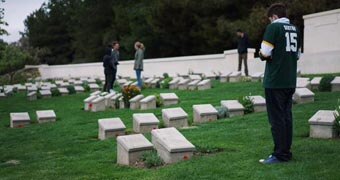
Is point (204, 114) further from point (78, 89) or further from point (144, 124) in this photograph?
point (78, 89)

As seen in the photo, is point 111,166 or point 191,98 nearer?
point 111,166

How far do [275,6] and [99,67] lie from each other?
36867mm

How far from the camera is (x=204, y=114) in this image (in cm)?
1092

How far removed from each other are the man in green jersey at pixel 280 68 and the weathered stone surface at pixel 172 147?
1.33 m

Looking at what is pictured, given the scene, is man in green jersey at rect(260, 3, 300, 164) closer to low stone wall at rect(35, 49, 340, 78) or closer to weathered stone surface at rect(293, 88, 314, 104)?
weathered stone surface at rect(293, 88, 314, 104)

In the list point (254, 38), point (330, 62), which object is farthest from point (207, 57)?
point (330, 62)

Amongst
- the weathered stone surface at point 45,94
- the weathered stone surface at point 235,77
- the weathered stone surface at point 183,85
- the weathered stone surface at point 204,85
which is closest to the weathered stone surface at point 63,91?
the weathered stone surface at point 45,94

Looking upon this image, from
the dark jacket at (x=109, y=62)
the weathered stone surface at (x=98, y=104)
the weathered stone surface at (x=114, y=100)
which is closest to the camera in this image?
the weathered stone surface at (x=98, y=104)

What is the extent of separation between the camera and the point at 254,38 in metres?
29.1

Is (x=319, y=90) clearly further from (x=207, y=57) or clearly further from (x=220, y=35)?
(x=220, y=35)

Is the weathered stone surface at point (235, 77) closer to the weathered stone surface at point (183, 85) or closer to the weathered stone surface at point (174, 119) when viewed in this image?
the weathered stone surface at point (183, 85)

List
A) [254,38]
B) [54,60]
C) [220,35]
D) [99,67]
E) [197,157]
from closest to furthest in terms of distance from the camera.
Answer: [197,157] → [254,38] → [220,35] → [99,67] → [54,60]

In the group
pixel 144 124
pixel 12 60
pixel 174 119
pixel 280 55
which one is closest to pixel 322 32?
pixel 174 119

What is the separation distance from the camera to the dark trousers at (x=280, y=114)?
6.29m
